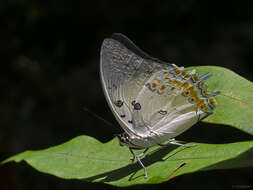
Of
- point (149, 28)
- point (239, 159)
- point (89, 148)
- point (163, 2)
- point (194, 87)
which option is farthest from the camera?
point (149, 28)

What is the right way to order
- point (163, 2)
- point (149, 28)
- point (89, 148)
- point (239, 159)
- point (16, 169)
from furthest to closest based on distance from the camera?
point (149, 28) → point (163, 2) → point (16, 169) → point (89, 148) → point (239, 159)

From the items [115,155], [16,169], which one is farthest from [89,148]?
[16,169]

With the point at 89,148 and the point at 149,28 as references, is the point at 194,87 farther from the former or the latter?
the point at 149,28

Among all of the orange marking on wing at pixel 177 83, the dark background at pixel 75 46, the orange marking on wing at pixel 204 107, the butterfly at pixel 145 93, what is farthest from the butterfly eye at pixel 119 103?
the dark background at pixel 75 46

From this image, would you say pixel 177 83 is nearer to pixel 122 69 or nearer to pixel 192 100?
pixel 192 100

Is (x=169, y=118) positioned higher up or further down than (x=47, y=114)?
higher up

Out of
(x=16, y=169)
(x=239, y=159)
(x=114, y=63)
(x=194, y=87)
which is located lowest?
(x=16, y=169)

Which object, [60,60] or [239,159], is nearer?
[239,159]
